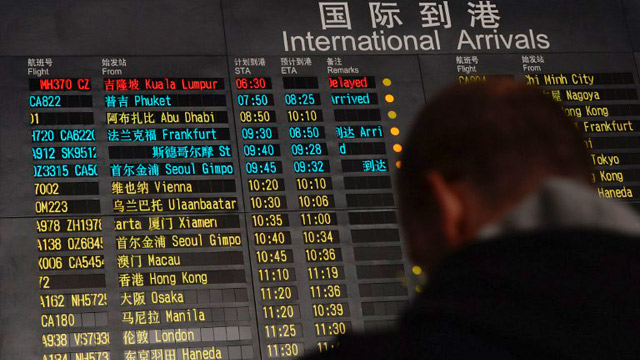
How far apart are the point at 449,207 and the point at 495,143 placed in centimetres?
9

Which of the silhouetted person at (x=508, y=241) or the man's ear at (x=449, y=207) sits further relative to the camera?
the man's ear at (x=449, y=207)

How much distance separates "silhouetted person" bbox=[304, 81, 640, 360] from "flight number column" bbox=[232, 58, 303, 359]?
A: 14.9 ft

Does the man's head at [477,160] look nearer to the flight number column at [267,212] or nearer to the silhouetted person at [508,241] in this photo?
the silhouetted person at [508,241]

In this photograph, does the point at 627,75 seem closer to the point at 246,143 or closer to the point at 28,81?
the point at 246,143

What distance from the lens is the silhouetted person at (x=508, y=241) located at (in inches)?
44.6

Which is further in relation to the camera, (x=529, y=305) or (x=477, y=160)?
(x=477, y=160)

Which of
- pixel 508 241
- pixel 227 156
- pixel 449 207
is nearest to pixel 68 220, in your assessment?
pixel 227 156

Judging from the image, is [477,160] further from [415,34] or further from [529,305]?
[415,34]

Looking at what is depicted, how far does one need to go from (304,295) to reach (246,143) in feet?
3.06

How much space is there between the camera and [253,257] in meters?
5.92

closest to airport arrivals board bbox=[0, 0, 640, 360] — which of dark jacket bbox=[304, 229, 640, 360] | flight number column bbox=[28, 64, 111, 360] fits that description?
flight number column bbox=[28, 64, 111, 360]

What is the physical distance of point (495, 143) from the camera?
4.13ft

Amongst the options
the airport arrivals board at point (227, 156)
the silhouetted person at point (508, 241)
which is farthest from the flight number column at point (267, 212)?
the silhouetted person at point (508, 241)

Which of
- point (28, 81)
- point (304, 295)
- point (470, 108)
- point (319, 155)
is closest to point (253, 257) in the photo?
point (304, 295)
